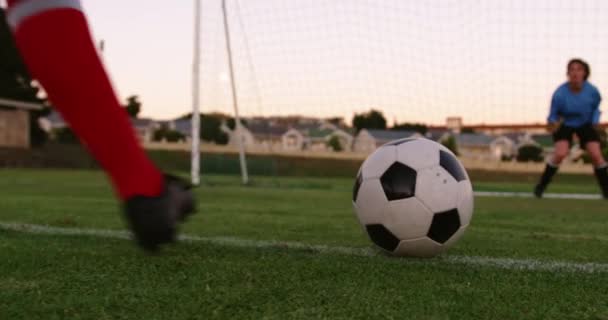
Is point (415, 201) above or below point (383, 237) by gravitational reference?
above

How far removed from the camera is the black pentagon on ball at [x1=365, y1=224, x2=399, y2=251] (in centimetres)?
276

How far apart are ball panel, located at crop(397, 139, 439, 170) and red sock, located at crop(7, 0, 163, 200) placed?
1592mm

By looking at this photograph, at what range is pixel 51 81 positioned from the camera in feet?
4.80

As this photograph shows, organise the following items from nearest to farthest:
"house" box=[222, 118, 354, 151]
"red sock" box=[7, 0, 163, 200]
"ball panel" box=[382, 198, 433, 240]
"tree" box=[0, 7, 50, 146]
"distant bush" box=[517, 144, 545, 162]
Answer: "red sock" box=[7, 0, 163, 200] → "ball panel" box=[382, 198, 433, 240] → "house" box=[222, 118, 354, 151] → "tree" box=[0, 7, 50, 146] → "distant bush" box=[517, 144, 545, 162]

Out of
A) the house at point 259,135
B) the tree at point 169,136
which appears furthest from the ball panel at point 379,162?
the tree at point 169,136

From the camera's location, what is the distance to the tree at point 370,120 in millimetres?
17236

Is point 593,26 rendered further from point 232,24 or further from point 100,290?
point 100,290

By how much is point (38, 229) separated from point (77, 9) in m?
2.68

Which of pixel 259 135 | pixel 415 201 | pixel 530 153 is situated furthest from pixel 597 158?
pixel 530 153

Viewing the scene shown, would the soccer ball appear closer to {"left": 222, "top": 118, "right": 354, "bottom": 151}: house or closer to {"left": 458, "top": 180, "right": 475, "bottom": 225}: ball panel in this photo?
{"left": 458, "top": 180, "right": 475, "bottom": 225}: ball panel

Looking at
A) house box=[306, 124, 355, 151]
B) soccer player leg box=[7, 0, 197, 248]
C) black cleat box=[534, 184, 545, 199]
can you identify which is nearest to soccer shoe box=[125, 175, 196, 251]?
soccer player leg box=[7, 0, 197, 248]

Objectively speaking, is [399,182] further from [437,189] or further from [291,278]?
[291,278]

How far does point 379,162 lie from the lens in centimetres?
297

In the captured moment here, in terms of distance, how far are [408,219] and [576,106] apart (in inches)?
241
